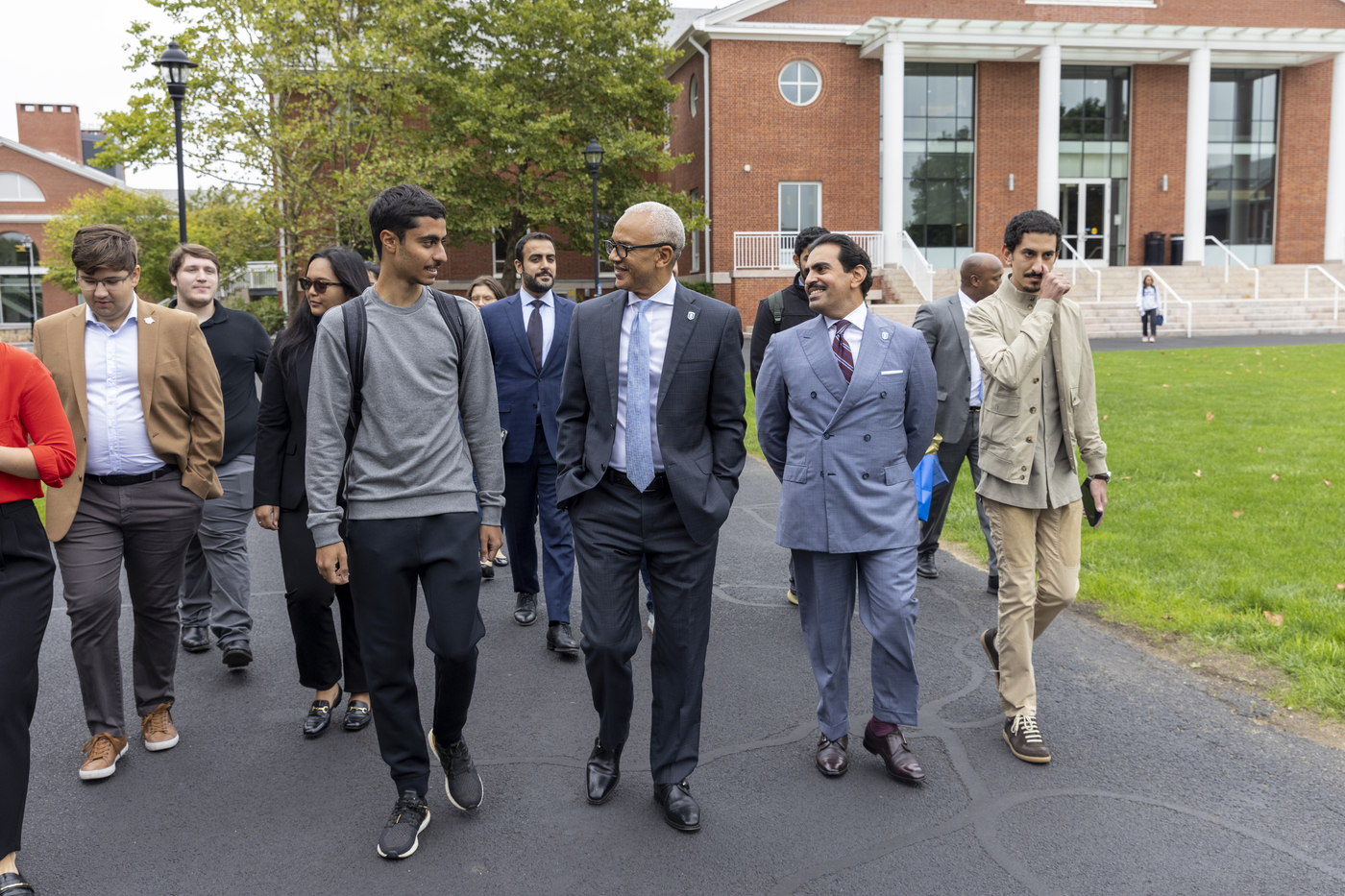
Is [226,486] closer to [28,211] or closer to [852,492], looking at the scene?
[852,492]

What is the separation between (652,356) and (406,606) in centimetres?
124

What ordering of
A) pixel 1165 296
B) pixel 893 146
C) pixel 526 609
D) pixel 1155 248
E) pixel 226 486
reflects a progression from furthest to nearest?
pixel 1155 248 < pixel 893 146 < pixel 1165 296 < pixel 526 609 < pixel 226 486

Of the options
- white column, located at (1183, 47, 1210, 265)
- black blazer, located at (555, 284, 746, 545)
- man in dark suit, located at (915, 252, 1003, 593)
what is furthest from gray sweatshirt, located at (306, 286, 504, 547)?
white column, located at (1183, 47, 1210, 265)

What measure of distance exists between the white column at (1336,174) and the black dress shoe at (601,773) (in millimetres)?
39186

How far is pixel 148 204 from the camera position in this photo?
39688 mm

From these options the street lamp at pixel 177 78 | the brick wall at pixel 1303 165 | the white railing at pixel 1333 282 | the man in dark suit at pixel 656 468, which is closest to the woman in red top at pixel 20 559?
the man in dark suit at pixel 656 468

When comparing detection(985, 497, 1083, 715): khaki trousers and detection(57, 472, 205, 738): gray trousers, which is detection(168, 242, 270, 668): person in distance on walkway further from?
detection(985, 497, 1083, 715): khaki trousers

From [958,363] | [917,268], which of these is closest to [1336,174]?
[917,268]

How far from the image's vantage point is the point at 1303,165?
3547cm

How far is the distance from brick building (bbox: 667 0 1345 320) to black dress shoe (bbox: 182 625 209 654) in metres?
25.0

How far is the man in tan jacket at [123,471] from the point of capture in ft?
13.4

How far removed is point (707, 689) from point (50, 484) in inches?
115

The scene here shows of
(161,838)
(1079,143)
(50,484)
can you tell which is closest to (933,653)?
(161,838)

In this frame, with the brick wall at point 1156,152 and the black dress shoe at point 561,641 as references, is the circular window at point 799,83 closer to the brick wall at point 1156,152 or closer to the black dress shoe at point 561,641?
the brick wall at point 1156,152
